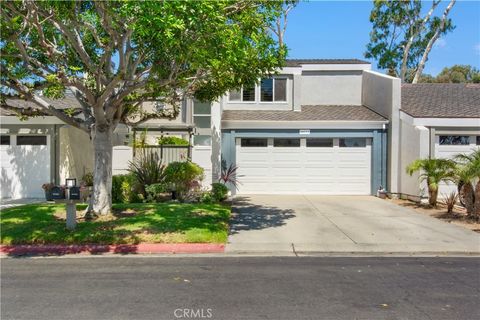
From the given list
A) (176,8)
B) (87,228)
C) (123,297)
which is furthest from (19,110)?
(123,297)

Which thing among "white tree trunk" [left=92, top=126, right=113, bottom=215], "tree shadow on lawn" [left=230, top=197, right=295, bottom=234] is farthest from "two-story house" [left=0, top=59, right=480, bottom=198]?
Result: "white tree trunk" [left=92, top=126, right=113, bottom=215]

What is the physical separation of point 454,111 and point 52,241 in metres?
14.8

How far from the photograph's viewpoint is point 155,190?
14914 mm

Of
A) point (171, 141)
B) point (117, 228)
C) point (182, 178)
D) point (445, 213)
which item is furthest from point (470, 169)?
point (171, 141)

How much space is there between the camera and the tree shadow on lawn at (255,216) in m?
11.8

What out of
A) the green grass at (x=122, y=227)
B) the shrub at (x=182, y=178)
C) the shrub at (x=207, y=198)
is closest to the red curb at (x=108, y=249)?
the green grass at (x=122, y=227)

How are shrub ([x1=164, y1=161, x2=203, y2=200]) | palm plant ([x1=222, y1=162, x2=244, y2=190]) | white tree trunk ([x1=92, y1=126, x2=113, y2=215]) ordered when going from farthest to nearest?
palm plant ([x1=222, y1=162, x2=244, y2=190]) < shrub ([x1=164, y1=161, x2=203, y2=200]) < white tree trunk ([x1=92, y1=126, x2=113, y2=215])

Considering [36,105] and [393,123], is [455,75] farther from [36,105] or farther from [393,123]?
[36,105]

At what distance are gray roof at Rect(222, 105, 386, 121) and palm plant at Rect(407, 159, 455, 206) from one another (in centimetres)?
401

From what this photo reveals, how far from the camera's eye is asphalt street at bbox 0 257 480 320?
5.59 m

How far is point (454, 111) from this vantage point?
1734 centimetres

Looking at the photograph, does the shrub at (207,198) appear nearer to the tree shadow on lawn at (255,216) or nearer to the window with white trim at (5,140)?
the tree shadow on lawn at (255,216)

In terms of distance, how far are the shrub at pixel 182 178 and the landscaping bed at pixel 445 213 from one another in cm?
722

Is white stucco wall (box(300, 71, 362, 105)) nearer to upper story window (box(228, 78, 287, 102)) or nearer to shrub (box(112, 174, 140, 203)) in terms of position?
upper story window (box(228, 78, 287, 102))
